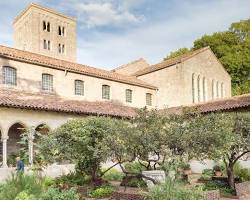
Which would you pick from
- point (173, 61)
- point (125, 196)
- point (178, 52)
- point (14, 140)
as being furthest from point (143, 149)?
point (178, 52)

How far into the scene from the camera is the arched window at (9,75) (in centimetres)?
2467

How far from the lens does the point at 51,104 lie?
77.2 feet

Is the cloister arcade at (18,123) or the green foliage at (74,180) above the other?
the cloister arcade at (18,123)

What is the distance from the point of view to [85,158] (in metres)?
15.5

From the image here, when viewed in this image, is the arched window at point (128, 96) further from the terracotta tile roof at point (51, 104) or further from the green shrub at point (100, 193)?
the green shrub at point (100, 193)

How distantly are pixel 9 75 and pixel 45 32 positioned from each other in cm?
4013

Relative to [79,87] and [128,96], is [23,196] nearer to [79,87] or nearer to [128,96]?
[79,87]

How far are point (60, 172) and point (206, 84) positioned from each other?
20.7 metres

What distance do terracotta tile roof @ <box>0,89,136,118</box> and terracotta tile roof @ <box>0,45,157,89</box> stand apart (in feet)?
8.25

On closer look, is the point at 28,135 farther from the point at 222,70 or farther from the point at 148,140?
the point at 222,70

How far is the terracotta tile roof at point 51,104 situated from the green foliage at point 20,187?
1138cm

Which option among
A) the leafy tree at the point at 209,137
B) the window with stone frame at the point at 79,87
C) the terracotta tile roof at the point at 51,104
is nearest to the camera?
the leafy tree at the point at 209,137

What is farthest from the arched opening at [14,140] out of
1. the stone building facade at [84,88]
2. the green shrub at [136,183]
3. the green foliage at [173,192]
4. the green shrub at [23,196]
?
the green foliage at [173,192]

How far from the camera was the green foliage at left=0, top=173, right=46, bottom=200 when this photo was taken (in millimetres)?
8992
